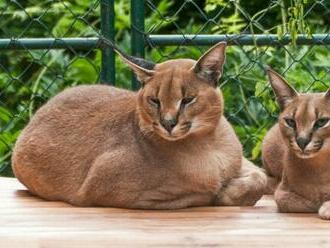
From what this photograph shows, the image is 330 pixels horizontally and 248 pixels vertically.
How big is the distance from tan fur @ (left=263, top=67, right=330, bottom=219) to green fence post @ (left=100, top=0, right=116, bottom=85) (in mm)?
1093

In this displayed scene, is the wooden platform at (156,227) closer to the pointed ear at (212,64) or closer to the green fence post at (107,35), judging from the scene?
the pointed ear at (212,64)

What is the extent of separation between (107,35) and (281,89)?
3.85 feet

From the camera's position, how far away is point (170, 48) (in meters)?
6.00

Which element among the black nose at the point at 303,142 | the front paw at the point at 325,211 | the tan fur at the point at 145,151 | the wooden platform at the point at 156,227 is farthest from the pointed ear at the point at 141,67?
the front paw at the point at 325,211

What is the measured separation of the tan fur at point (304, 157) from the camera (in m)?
4.04

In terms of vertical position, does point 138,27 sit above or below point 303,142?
above

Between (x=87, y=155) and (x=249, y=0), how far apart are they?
2221 millimetres

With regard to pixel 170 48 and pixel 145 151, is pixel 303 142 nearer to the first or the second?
pixel 145 151

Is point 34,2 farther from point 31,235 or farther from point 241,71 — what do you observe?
point 31,235

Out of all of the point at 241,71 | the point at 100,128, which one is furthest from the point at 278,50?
the point at 100,128

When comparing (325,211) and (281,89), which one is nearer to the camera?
(325,211)

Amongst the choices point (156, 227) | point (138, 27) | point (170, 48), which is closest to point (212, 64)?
point (156, 227)

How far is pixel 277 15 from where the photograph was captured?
21.4ft

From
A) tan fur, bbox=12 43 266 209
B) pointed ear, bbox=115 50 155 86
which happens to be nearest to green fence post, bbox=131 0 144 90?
tan fur, bbox=12 43 266 209
